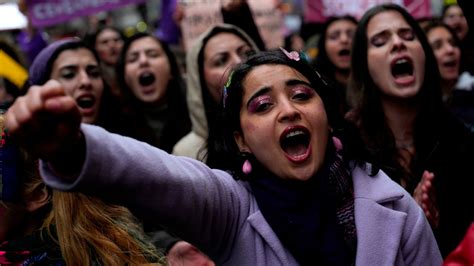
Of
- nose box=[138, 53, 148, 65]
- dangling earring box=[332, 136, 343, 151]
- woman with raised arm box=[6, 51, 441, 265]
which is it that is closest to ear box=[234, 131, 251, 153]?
woman with raised arm box=[6, 51, 441, 265]

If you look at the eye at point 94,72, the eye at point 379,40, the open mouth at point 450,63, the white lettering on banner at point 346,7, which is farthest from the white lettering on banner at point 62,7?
the eye at point 379,40

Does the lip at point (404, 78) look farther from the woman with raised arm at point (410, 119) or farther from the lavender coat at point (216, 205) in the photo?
the lavender coat at point (216, 205)

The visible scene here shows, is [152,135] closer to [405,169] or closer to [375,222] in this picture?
[405,169]

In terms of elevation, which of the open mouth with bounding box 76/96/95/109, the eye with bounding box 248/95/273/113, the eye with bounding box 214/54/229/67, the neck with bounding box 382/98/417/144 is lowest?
the neck with bounding box 382/98/417/144

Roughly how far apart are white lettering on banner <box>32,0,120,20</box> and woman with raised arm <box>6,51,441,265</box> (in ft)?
14.7

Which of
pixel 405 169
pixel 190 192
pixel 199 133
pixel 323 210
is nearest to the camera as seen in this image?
pixel 190 192

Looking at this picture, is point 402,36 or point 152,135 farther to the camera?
point 152,135

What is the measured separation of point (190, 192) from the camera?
188 centimetres

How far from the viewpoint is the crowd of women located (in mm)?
1670

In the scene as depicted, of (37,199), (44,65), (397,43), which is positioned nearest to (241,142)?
(37,199)

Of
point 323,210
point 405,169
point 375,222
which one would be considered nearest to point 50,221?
point 323,210

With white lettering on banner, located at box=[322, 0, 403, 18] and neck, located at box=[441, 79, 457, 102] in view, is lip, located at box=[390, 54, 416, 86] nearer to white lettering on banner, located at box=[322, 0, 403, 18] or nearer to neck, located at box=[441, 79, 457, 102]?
neck, located at box=[441, 79, 457, 102]

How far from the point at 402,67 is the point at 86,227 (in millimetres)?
2033

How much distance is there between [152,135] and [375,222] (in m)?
2.68
